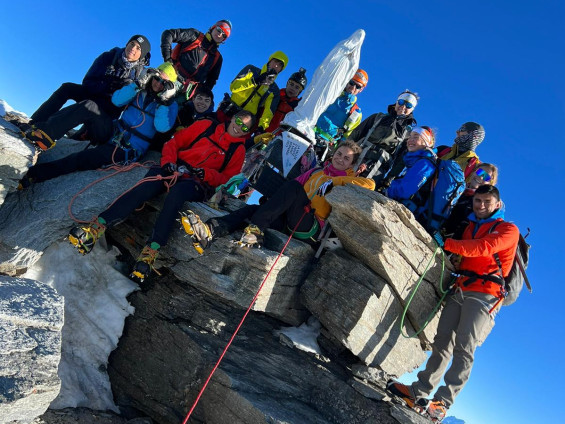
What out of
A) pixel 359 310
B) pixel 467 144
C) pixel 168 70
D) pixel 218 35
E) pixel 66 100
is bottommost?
pixel 359 310

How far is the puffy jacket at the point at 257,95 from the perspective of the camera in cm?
1127

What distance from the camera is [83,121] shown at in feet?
28.6

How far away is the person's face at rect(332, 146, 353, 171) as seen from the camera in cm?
822

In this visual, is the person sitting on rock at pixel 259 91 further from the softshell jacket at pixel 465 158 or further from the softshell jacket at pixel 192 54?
the softshell jacket at pixel 465 158

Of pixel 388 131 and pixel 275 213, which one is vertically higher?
pixel 388 131

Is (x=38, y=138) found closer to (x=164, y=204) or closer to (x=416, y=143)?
(x=164, y=204)

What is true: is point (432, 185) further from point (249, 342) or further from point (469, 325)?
point (249, 342)

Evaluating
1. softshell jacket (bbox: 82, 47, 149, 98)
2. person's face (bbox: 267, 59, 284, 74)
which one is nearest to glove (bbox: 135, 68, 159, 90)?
softshell jacket (bbox: 82, 47, 149, 98)

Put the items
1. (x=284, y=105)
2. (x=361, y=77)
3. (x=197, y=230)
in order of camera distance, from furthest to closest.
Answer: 1. (x=284, y=105)
2. (x=361, y=77)
3. (x=197, y=230)

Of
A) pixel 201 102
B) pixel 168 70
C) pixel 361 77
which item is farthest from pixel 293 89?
pixel 168 70

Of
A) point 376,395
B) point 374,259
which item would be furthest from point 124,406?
point 374,259

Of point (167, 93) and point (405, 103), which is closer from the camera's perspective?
point (167, 93)

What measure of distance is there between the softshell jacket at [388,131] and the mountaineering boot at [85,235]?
22.9ft

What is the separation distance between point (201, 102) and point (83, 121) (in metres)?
2.81
